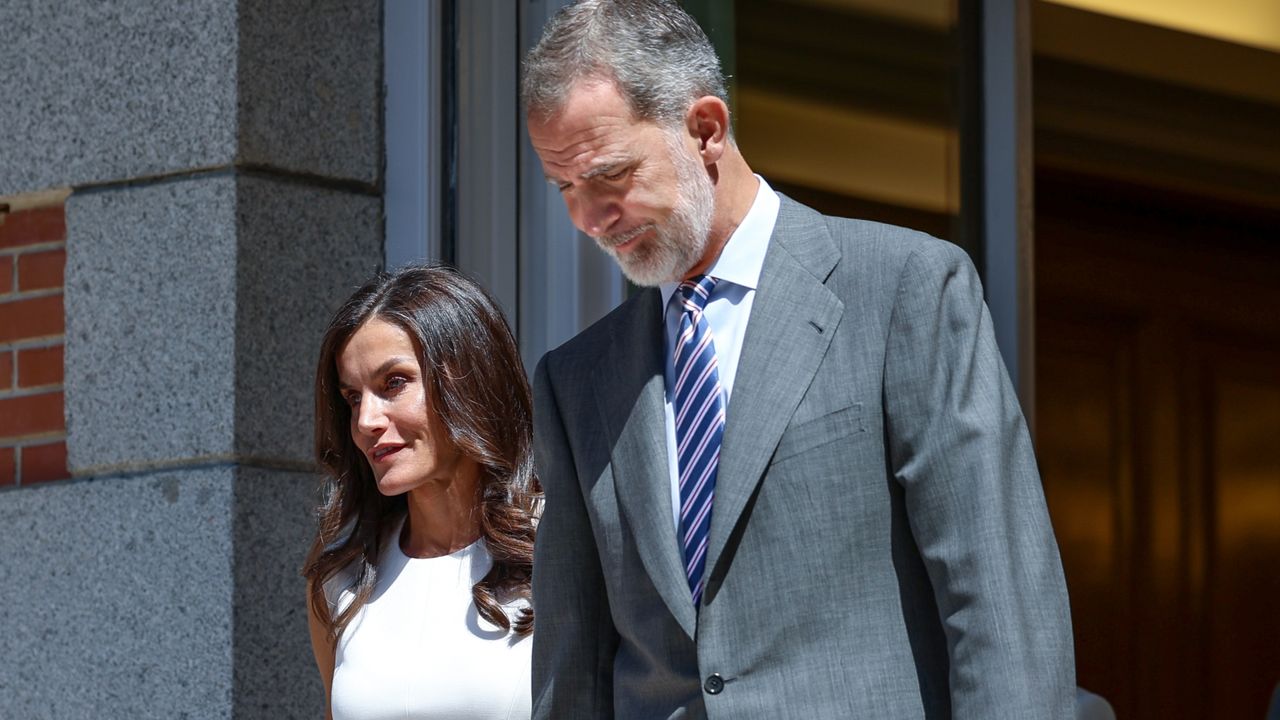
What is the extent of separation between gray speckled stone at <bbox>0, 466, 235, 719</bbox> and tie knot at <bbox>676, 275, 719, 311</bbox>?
201 centimetres

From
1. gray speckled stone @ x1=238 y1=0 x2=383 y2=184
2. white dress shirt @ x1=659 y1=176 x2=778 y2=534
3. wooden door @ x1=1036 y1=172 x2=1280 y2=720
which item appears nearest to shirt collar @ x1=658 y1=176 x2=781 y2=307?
white dress shirt @ x1=659 y1=176 x2=778 y2=534

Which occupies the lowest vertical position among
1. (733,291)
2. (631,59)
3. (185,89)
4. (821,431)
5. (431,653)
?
(431,653)

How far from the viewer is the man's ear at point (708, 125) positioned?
2398mm

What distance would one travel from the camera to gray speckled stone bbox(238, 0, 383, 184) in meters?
4.36

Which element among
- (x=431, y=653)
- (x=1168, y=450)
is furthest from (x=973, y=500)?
(x=1168, y=450)

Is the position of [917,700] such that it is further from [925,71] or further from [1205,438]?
[1205,438]

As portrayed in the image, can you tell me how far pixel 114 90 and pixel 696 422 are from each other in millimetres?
2606

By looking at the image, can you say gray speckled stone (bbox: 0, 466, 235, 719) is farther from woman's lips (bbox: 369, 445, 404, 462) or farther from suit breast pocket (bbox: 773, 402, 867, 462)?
suit breast pocket (bbox: 773, 402, 867, 462)

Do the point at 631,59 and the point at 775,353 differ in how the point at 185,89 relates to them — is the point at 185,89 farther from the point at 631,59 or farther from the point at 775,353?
the point at 775,353

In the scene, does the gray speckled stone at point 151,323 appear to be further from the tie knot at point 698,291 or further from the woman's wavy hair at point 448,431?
the tie knot at point 698,291

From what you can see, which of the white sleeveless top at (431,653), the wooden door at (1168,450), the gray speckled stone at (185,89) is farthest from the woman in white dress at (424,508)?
the wooden door at (1168,450)

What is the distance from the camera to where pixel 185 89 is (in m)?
4.39

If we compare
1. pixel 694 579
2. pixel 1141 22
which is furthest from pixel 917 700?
pixel 1141 22

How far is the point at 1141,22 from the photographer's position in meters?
4.95
